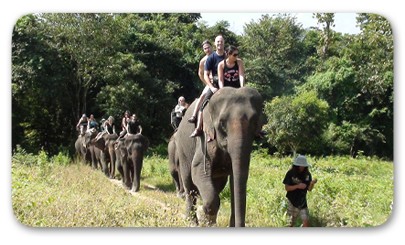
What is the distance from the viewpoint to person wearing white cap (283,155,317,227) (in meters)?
6.50

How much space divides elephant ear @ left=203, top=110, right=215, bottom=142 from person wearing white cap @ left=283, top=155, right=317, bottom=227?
1.14 m

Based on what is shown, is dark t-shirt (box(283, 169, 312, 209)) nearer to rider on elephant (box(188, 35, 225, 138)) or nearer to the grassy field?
the grassy field

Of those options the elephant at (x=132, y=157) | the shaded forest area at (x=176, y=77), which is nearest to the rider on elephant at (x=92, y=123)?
the shaded forest area at (x=176, y=77)

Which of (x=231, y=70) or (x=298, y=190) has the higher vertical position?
(x=231, y=70)

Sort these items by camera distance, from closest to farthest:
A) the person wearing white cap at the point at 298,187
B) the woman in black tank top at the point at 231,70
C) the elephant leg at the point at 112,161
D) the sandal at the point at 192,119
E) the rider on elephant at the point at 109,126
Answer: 1. the woman in black tank top at the point at 231,70
2. the sandal at the point at 192,119
3. the person wearing white cap at the point at 298,187
4. the rider on elephant at the point at 109,126
5. the elephant leg at the point at 112,161

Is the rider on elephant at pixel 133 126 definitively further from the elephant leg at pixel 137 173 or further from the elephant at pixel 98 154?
the elephant leg at pixel 137 173

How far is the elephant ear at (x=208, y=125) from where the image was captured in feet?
19.3

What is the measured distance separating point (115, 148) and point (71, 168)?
2546 millimetres

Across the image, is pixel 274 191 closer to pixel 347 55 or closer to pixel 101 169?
pixel 347 55

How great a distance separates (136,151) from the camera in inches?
374

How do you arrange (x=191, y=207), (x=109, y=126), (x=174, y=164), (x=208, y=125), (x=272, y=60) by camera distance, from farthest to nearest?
(x=272, y=60) → (x=109, y=126) → (x=174, y=164) → (x=191, y=207) → (x=208, y=125)

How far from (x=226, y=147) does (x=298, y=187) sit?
1.25 metres

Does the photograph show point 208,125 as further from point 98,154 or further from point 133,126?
point 98,154

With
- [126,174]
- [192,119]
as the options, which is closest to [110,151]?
[126,174]
